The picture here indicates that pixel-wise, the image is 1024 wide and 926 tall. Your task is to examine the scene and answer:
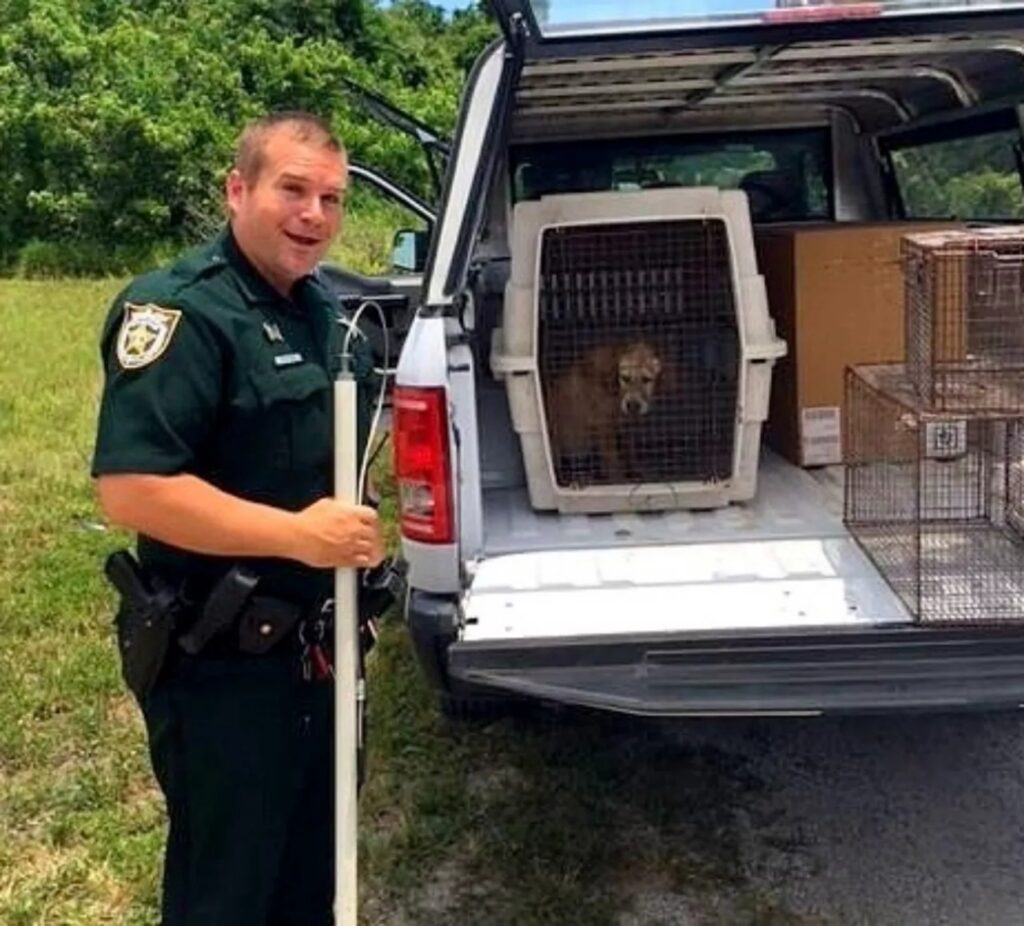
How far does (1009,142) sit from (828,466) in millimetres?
1294

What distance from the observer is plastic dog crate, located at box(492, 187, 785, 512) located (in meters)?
3.74

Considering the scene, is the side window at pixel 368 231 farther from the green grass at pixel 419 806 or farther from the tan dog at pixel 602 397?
the tan dog at pixel 602 397

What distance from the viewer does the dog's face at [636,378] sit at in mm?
3881

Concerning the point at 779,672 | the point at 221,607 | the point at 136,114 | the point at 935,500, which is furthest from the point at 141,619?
the point at 136,114

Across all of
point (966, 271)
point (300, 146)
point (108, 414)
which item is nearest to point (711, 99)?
point (966, 271)

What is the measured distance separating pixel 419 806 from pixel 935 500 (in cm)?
144

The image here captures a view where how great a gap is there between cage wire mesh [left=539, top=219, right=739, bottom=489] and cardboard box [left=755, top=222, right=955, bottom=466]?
0.41m

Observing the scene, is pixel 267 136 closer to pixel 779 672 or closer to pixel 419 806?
pixel 779 672

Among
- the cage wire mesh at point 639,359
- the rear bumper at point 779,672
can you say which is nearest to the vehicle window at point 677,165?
the cage wire mesh at point 639,359

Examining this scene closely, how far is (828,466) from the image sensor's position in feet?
14.0

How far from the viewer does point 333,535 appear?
2.16m

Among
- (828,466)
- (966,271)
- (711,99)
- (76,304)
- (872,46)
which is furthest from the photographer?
(76,304)

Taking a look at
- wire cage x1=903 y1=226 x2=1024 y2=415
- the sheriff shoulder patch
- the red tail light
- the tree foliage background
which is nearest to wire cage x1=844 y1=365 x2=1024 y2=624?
wire cage x1=903 y1=226 x2=1024 y2=415

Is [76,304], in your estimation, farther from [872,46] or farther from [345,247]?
[872,46]
